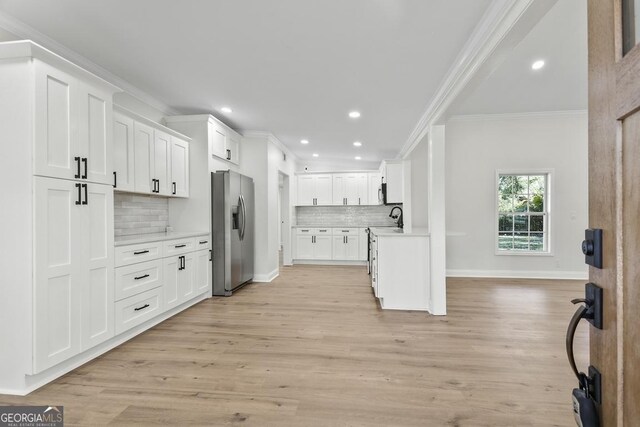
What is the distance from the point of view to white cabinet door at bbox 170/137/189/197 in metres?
3.81

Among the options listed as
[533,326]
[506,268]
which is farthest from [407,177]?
[533,326]

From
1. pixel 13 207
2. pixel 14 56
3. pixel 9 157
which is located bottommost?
pixel 13 207

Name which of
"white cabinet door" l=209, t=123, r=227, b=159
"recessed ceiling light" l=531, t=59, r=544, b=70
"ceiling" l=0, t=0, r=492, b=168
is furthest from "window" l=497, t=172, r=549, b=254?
"white cabinet door" l=209, t=123, r=227, b=159

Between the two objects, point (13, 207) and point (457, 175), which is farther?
point (457, 175)

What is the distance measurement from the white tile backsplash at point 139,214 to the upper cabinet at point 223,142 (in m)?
1.02

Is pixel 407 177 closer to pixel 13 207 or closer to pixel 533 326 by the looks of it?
pixel 533 326

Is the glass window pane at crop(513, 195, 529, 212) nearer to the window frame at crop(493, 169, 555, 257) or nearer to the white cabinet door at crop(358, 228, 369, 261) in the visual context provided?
the window frame at crop(493, 169, 555, 257)

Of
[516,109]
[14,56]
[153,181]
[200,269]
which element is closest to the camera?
[14,56]

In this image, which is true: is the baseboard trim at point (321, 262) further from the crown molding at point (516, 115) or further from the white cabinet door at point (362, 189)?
the crown molding at point (516, 115)

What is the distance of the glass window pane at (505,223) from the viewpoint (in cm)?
538

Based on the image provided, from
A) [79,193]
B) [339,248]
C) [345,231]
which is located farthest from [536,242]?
[79,193]

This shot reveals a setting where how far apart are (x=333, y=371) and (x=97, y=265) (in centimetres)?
210

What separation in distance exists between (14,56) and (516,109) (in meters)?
6.17

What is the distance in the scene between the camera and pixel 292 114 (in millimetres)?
4191
